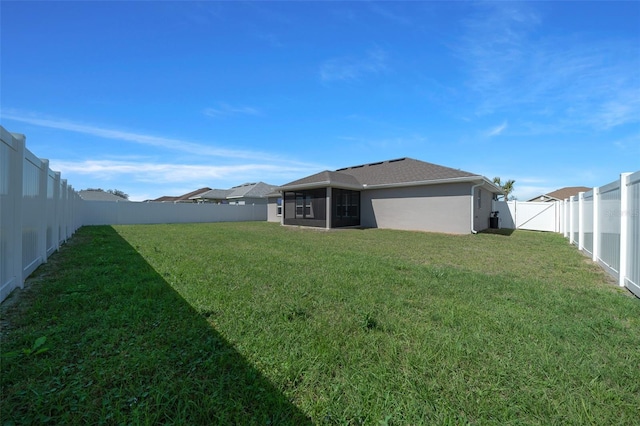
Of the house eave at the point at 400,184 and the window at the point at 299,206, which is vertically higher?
the house eave at the point at 400,184

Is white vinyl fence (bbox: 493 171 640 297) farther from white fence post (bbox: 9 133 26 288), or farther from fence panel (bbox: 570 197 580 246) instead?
white fence post (bbox: 9 133 26 288)

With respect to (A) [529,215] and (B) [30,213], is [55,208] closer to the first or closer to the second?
(B) [30,213]

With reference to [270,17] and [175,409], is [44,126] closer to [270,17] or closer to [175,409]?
[270,17]

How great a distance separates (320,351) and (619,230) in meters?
6.03

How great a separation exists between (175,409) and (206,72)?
434 inches

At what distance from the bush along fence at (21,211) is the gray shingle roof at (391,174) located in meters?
11.7

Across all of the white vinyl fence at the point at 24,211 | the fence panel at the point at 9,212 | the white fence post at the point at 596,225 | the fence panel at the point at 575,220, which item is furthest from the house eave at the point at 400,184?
the fence panel at the point at 9,212

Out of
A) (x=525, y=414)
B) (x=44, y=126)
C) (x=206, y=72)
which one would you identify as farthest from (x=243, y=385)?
(x=44, y=126)

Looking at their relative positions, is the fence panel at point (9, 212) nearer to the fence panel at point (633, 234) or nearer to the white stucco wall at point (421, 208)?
the fence panel at point (633, 234)

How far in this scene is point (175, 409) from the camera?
67.1 inches

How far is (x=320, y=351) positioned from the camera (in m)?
2.39

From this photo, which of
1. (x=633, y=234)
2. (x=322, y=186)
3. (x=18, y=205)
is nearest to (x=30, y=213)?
(x=18, y=205)

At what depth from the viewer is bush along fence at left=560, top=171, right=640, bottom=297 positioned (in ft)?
13.8

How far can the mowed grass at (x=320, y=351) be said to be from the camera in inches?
67.4
